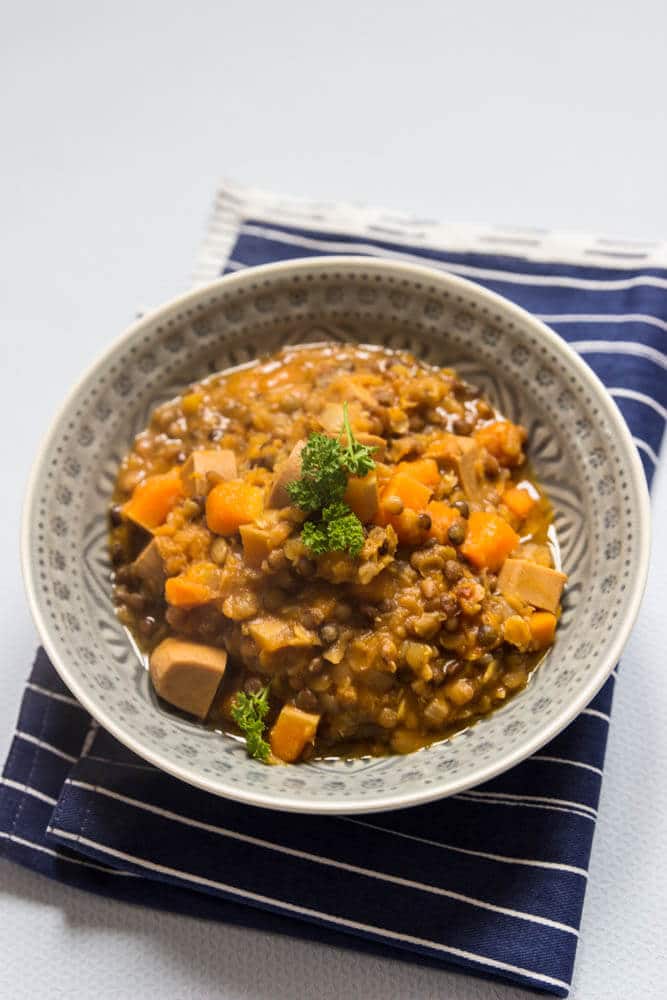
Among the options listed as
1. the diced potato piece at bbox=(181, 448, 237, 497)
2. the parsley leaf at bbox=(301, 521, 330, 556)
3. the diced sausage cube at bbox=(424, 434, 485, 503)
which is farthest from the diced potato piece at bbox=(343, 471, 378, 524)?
the diced potato piece at bbox=(181, 448, 237, 497)

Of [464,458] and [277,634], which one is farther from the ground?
[464,458]

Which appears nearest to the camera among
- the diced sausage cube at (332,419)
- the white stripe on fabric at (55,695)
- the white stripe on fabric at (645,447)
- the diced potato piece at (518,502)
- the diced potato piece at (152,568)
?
the diced sausage cube at (332,419)

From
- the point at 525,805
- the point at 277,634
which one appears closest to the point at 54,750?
the point at 277,634

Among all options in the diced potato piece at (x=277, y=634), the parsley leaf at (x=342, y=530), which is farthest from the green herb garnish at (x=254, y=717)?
the parsley leaf at (x=342, y=530)

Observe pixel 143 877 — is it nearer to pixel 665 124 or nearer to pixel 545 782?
pixel 545 782

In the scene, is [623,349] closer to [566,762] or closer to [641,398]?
[641,398]

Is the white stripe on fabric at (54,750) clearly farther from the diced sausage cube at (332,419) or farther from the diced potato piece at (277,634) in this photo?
the diced sausage cube at (332,419)

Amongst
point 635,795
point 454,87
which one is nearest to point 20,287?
point 454,87

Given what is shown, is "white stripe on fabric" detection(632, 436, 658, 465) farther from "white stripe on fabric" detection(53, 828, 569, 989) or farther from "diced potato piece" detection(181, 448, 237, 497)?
"white stripe on fabric" detection(53, 828, 569, 989)
